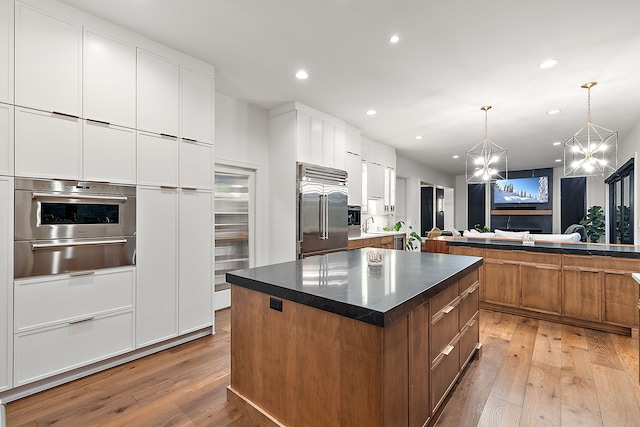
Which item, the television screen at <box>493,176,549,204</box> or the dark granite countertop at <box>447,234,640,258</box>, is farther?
the television screen at <box>493,176,549,204</box>

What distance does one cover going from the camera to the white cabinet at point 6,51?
80.7 inches

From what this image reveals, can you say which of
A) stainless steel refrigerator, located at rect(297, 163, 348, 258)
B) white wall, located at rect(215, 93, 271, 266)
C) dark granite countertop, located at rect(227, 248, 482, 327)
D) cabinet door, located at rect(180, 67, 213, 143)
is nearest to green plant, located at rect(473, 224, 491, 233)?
stainless steel refrigerator, located at rect(297, 163, 348, 258)

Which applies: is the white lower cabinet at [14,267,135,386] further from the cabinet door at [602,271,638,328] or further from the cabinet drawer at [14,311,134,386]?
the cabinet door at [602,271,638,328]

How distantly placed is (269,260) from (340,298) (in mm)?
3294

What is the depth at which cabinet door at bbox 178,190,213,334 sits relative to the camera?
9.86 ft

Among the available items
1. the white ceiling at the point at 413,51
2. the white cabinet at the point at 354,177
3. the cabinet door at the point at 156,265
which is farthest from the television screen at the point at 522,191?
the cabinet door at the point at 156,265

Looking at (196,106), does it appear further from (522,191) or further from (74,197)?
(522,191)

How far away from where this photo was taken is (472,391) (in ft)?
7.02

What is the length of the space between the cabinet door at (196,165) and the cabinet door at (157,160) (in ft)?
0.26

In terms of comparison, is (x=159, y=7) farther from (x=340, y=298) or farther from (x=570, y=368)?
(x=570, y=368)

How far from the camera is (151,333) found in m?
2.77

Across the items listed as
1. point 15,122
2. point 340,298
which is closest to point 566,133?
point 340,298

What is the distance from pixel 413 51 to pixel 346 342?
280cm

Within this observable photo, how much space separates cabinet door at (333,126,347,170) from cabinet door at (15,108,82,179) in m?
3.39
